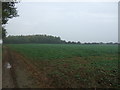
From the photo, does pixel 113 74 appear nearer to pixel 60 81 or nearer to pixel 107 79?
pixel 107 79

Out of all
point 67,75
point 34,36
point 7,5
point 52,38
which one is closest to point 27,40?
point 34,36

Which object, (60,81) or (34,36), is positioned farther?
(34,36)

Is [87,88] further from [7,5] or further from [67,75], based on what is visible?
[7,5]

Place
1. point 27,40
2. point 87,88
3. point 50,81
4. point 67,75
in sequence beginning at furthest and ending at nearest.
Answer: point 27,40
point 67,75
point 50,81
point 87,88

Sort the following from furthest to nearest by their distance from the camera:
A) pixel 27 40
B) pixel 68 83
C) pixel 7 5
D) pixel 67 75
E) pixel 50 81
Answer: pixel 27 40 < pixel 7 5 < pixel 67 75 < pixel 50 81 < pixel 68 83

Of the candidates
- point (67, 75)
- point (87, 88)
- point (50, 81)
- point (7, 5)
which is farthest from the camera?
point (7, 5)

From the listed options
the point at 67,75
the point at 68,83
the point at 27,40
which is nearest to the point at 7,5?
the point at 67,75

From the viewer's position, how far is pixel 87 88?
8.48m

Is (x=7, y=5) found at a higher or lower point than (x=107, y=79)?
higher

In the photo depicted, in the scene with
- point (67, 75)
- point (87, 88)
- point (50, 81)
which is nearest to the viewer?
point (87, 88)

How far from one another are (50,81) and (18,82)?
1.68 m

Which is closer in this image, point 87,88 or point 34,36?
point 87,88

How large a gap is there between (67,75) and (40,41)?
11635cm

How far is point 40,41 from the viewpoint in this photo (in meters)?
126
